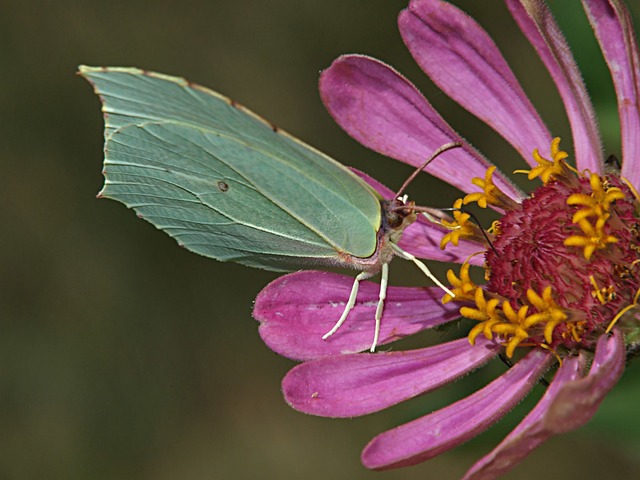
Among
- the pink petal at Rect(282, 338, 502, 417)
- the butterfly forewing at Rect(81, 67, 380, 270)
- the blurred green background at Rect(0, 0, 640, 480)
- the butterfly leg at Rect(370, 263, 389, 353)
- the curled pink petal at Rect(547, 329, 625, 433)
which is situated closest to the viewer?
the curled pink petal at Rect(547, 329, 625, 433)

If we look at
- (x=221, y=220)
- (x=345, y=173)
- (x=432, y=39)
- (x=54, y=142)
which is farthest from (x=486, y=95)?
(x=54, y=142)

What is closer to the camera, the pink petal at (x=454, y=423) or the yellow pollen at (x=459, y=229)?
the pink petal at (x=454, y=423)

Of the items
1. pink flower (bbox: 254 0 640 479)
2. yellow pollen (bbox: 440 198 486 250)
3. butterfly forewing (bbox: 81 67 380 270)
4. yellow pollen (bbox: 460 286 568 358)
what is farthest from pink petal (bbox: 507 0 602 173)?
butterfly forewing (bbox: 81 67 380 270)

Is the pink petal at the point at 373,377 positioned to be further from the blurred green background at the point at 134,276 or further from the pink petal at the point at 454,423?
the blurred green background at the point at 134,276

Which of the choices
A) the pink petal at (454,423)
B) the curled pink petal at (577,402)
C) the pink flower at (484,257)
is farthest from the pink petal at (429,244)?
the curled pink petal at (577,402)

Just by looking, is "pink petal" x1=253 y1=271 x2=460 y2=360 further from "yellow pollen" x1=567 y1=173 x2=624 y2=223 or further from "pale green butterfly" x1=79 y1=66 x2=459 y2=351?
"yellow pollen" x1=567 y1=173 x2=624 y2=223

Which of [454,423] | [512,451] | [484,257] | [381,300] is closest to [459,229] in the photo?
[484,257]
